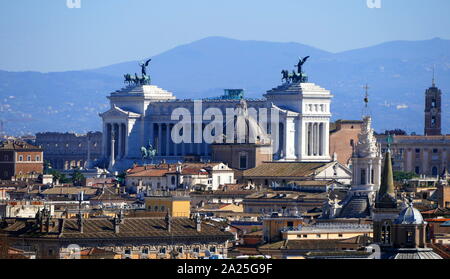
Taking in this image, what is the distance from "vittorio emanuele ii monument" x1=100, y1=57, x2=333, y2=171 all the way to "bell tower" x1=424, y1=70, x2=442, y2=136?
27.0 metres

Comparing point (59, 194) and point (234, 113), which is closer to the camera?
point (59, 194)

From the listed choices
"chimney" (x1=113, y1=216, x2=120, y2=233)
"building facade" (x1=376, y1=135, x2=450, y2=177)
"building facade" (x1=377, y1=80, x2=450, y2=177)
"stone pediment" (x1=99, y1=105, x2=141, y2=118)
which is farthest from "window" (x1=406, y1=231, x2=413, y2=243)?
"building facade" (x1=376, y1=135, x2=450, y2=177)

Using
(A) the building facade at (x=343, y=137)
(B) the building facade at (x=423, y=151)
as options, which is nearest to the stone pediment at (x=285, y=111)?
(A) the building facade at (x=343, y=137)

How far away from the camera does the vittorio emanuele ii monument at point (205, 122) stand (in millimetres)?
145000

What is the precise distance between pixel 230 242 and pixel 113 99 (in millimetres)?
101663

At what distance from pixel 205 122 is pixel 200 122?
42 cm

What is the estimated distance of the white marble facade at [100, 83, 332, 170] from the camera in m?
145

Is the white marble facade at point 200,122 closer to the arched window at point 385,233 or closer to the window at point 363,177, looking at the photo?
the window at point 363,177

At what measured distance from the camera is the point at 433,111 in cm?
18538

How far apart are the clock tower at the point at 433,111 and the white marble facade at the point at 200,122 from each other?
99.3 ft

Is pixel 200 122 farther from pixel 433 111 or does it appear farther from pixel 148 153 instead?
pixel 433 111
